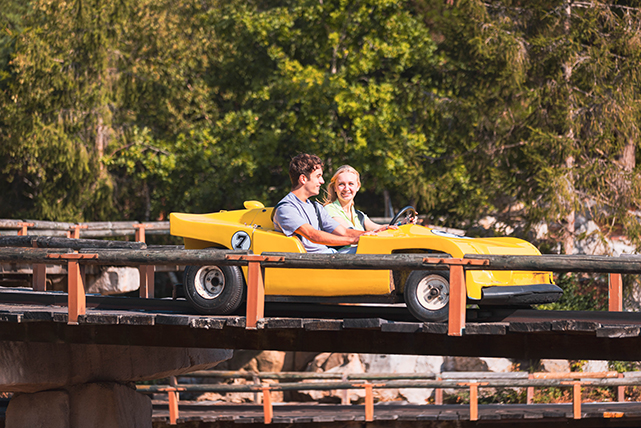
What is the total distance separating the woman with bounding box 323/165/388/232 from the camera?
22.1 ft

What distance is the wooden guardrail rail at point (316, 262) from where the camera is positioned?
5.09 metres

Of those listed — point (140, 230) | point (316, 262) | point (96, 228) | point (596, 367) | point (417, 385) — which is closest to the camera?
point (316, 262)

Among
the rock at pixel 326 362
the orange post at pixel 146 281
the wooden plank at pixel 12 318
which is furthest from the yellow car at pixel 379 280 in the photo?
the rock at pixel 326 362

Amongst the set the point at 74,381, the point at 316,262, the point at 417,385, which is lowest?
the point at 417,385

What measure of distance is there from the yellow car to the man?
10 centimetres

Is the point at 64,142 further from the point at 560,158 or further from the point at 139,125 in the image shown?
the point at 560,158

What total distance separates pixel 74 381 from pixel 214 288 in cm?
172

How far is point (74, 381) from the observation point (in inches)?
279

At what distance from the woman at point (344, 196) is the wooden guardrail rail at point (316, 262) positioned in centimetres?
127

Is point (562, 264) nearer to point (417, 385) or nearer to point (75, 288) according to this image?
point (75, 288)

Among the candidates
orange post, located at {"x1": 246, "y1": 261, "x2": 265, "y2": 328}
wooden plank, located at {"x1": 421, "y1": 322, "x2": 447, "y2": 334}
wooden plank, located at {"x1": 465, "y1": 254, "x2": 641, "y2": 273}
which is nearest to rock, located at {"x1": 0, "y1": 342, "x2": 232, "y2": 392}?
orange post, located at {"x1": 246, "y1": 261, "x2": 265, "y2": 328}

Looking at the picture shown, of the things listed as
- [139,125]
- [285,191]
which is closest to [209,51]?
[139,125]

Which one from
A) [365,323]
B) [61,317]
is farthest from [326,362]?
[365,323]

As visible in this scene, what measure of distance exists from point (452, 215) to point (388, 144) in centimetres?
232
